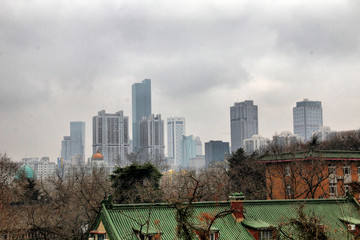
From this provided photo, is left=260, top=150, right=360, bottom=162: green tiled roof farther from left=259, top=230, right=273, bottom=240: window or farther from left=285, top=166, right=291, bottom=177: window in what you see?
left=259, top=230, right=273, bottom=240: window

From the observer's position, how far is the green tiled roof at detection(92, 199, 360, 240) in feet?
75.0

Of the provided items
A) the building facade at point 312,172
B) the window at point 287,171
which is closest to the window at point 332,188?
the building facade at point 312,172

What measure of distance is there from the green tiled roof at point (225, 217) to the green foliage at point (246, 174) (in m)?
30.5

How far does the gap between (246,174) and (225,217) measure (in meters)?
39.0

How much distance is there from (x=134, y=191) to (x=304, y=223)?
34.3 meters

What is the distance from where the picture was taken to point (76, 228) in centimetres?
4544

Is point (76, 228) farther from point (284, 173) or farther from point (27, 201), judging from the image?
point (284, 173)

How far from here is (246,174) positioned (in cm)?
6456

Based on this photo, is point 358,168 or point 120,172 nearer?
point 120,172

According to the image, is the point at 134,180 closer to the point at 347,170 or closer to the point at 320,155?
the point at 320,155

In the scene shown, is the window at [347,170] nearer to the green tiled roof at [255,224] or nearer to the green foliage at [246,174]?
the green foliage at [246,174]

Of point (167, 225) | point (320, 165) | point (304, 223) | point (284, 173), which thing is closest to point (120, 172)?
point (284, 173)

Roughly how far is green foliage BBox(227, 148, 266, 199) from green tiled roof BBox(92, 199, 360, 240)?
30542 mm

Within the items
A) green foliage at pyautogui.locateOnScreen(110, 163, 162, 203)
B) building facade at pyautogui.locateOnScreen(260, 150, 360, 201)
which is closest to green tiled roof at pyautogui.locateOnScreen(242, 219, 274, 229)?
green foliage at pyautogui.locateOnScreen(110, 163, 162, 203)
